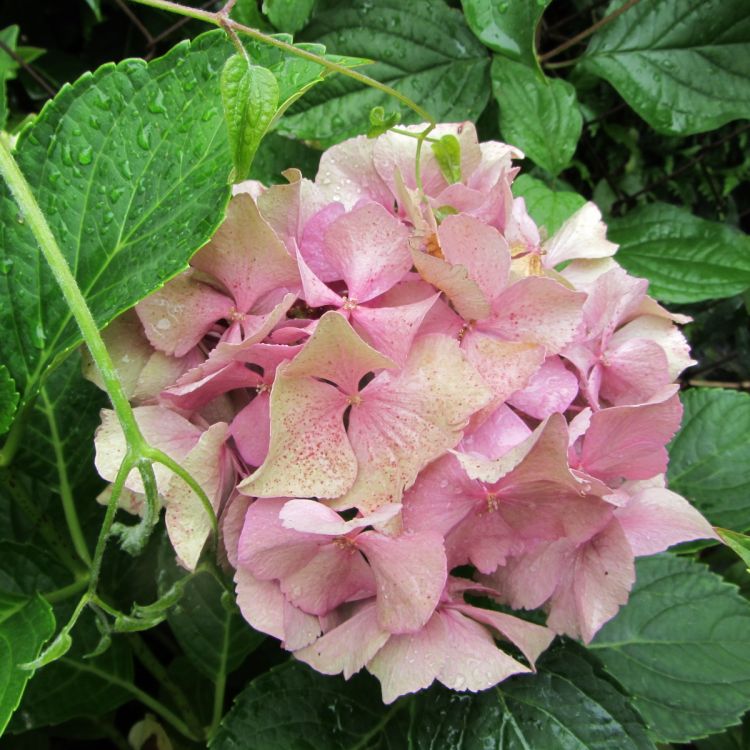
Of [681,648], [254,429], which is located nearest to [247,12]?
[254,429]

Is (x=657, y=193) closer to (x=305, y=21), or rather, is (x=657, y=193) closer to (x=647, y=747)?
(x=305, y=21)

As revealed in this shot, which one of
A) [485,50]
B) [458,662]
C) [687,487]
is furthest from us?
[485,50]

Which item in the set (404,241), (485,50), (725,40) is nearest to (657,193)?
(725,40)

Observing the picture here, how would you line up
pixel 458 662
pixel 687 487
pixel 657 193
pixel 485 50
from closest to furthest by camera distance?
pixel 458 662 → pixel 687 487 → pixel 485 50 → pixel 657 193

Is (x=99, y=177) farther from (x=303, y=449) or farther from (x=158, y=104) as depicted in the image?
(x=303, y=449)

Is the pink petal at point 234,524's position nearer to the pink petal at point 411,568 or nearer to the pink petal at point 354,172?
the pink petal at point 411,568

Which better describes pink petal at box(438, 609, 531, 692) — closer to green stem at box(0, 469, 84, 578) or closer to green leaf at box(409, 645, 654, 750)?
green leaf at box(409, 645, 654, 750)

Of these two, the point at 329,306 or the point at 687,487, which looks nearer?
the point at 329,306
